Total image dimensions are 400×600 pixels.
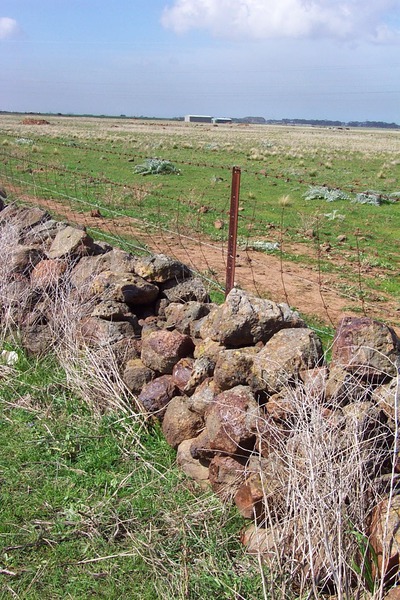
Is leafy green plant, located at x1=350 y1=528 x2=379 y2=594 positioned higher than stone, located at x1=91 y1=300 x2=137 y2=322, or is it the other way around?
stone, located at x1=91 y1=300 x2=137 y2=322

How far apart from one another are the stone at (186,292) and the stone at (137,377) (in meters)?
0.85

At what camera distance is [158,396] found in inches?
180

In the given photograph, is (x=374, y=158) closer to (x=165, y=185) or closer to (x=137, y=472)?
(x=165, y=185)

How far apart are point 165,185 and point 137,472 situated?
53.1 ft

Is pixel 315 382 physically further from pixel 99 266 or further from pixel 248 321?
pixel 99 266

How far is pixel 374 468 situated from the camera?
320 centimetres

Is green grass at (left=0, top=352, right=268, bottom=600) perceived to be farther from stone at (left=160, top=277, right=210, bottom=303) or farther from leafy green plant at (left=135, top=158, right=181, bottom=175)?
leafy green plant at (left=135, top=158, right=181, bottom=175)

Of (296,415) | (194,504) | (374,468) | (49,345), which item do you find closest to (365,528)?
(374,468)

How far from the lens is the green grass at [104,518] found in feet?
10.4

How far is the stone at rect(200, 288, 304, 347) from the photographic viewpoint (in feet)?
14.0

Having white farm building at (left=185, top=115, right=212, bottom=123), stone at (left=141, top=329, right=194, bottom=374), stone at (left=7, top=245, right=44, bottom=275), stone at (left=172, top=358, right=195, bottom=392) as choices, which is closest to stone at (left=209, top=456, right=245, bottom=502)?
stone at (left=172, top=358, right=195, bottom=392)

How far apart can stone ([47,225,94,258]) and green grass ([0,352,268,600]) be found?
6.73ft

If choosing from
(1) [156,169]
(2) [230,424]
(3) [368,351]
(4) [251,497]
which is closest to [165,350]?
(2) [230,424]

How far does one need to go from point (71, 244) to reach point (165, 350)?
2.24 meters
